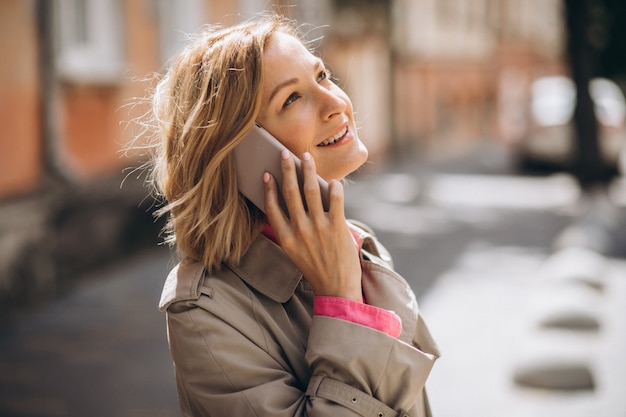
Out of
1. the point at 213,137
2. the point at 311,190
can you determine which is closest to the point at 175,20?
the point at 213,137

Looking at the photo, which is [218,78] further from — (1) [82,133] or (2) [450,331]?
(1) [82,133]

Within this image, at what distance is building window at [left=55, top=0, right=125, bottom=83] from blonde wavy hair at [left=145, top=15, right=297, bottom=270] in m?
6.79

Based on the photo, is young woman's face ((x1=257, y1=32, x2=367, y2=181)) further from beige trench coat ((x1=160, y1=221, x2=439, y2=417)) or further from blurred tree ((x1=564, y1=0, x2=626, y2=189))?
blurred tree ((x1=564, y1=0, x2=626, y2=189))

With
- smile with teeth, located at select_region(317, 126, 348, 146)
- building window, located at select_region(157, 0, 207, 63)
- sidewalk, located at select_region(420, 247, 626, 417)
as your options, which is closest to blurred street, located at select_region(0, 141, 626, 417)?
sidewalk, located at select_region(420, 247, 626, 417)

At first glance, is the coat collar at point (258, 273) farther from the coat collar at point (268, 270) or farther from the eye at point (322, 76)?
the eye at point (322, 76)

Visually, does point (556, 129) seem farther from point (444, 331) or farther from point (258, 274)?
point (258, 274)

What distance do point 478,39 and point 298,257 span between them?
3472 centimetres

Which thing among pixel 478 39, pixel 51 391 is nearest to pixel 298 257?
pixel 51 391

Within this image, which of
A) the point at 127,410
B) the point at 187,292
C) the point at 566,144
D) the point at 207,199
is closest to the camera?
the point at 187,292

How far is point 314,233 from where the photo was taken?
1679 mm

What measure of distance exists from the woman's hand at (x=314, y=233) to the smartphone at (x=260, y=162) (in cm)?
2

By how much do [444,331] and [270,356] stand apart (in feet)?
16.0

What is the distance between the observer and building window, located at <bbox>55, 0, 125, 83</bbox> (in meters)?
8.59

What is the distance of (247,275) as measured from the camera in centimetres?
175
